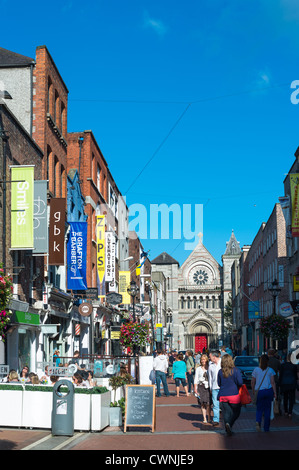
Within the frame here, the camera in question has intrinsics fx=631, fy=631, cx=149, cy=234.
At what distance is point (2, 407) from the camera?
13562 mm


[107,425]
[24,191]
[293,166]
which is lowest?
[107,425]

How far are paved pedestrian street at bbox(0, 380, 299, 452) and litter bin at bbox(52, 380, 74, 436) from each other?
0.18m

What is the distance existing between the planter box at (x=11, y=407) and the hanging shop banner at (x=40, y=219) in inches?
304

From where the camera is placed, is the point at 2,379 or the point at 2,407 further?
the point at 2,379

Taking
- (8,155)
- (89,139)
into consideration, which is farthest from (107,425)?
(89,139)

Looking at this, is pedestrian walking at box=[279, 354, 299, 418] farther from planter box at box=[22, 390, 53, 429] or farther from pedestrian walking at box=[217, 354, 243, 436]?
planter box at box=[22, 390, 53, 429]

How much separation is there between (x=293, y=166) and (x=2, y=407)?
2909cm

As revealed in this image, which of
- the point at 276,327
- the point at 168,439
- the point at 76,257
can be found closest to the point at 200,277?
the point at 276,327

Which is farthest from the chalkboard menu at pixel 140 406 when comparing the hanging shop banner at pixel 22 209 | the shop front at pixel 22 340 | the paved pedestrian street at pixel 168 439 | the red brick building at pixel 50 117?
the red brick building at pixel 50 117

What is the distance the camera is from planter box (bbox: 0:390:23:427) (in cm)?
1347

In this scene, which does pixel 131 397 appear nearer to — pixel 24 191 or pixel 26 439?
pixel 26 439

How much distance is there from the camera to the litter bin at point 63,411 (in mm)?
12555
